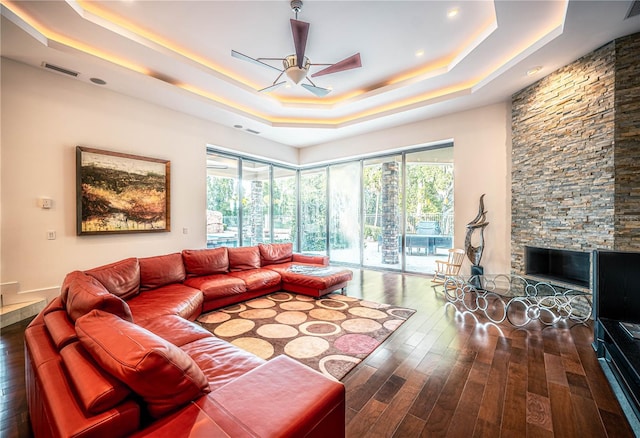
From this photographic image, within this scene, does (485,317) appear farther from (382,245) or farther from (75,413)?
(75,413)

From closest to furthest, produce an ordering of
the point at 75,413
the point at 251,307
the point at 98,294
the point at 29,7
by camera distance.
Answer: the point at 75,413 → the point at 98,294 → the point at 29,7 → the point at 251,307

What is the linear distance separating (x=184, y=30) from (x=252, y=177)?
3842 millimetres

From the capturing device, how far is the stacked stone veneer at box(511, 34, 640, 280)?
307 centimetres

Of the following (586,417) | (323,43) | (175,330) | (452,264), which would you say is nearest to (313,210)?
(452,264)

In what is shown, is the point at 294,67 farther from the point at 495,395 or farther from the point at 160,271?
the point at 495,395

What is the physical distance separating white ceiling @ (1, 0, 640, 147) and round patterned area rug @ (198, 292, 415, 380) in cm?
359

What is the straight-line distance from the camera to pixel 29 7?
9.00 feet

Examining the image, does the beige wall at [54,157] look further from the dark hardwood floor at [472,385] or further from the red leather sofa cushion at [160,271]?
the red leather sofa cushion at [160,271]

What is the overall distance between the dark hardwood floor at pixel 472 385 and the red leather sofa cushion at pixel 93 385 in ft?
3.88

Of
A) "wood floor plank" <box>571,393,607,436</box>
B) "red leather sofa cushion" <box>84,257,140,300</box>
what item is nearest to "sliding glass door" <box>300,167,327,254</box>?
"red leather sofa cushion" <box>84,257,140,300</box>

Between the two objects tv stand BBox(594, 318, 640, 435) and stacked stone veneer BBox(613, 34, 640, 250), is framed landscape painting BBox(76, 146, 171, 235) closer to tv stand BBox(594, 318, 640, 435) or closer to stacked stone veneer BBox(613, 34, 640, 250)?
tv stand BBox(594, 318, 640, 435)

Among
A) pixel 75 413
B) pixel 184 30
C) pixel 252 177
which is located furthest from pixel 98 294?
pixel 252 177

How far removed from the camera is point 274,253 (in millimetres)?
5254

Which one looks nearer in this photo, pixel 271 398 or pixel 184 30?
pixel 271 398
